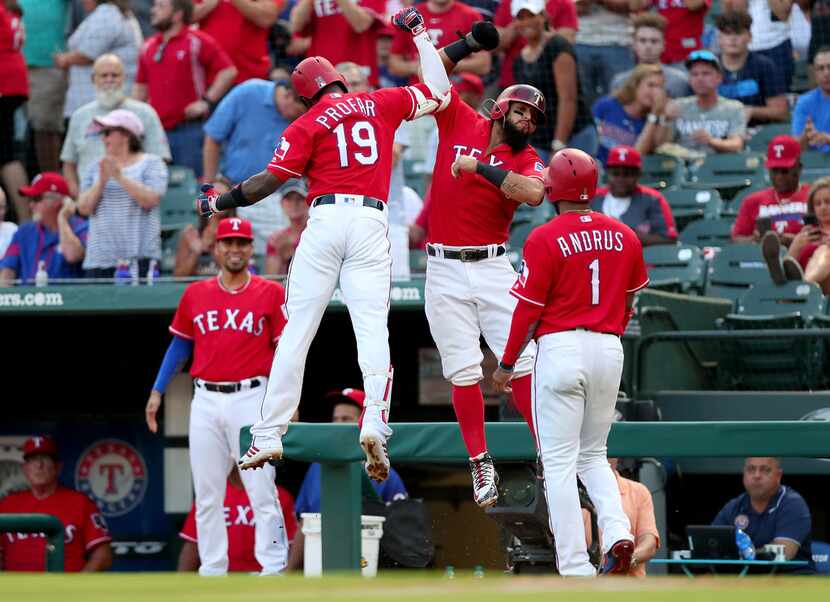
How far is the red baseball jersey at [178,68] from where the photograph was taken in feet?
37.2

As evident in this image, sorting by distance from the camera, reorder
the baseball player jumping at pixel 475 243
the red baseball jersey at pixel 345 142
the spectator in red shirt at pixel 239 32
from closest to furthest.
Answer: the red baseball jersey at pixel 345 142
the baseball player jumping at pixel 475 243
the spectator in red shirt at pixel 239 32

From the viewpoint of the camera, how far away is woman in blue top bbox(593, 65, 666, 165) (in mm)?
11312

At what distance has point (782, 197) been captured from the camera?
32.6 ft

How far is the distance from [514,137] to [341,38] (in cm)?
483

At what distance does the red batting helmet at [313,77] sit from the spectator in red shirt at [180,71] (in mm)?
4762

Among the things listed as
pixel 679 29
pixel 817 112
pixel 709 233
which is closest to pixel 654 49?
pixel 679 29

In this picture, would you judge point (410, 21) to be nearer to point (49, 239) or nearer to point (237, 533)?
Result: point (237, 533)

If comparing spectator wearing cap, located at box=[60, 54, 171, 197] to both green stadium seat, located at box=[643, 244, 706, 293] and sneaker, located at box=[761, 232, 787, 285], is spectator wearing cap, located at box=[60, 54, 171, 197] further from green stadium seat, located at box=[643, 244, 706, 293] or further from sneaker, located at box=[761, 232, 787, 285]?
sneaker, located at box=[761, 232, 787, 285]

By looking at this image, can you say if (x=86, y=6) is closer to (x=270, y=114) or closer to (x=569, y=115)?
(x=270, y=114)

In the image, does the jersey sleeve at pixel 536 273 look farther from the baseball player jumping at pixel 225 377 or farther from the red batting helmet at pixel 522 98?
the baseball player jumping at pixel 225 377

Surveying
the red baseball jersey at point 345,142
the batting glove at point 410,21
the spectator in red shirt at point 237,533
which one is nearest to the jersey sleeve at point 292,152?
the red baseball jersey at point 345,142

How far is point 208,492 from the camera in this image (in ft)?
26.5

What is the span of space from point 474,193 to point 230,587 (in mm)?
3708

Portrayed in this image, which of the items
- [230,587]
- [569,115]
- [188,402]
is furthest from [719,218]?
[230,587]
